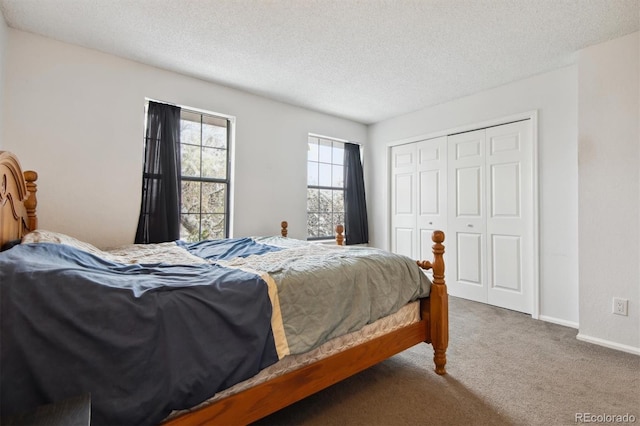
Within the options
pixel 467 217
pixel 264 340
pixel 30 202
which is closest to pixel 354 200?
pixel 467 217

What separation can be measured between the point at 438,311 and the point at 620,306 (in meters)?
1.70

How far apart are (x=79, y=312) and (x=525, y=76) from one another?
4.10 meters

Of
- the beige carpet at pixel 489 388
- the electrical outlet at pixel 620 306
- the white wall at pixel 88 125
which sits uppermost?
the white wall at pixel 88 125

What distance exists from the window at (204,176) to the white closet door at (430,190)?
2651 millimetres

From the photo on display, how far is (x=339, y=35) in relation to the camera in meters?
2.43

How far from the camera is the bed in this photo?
983mm

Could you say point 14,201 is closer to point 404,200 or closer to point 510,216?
point 404,200

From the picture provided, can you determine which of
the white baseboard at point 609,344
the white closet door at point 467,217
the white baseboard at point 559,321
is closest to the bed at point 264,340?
the white baseboard at point 609,344

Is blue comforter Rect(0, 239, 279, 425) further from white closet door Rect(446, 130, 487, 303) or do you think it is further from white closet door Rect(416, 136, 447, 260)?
white closet door Rect(416, 136, 447, 260)

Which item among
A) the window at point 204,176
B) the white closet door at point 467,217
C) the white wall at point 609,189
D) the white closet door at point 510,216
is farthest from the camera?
the white closet door at point 467,217

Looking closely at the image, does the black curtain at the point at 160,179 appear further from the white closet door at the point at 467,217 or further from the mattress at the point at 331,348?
the white closet door at the point at 467,217

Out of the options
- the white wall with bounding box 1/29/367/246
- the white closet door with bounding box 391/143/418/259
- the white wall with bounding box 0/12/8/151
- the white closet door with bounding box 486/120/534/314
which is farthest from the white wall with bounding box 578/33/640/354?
the white wall with bounding box 0/12/8/151

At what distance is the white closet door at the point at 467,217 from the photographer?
3586 millimetres

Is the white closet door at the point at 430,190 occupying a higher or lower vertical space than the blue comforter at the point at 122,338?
higher
